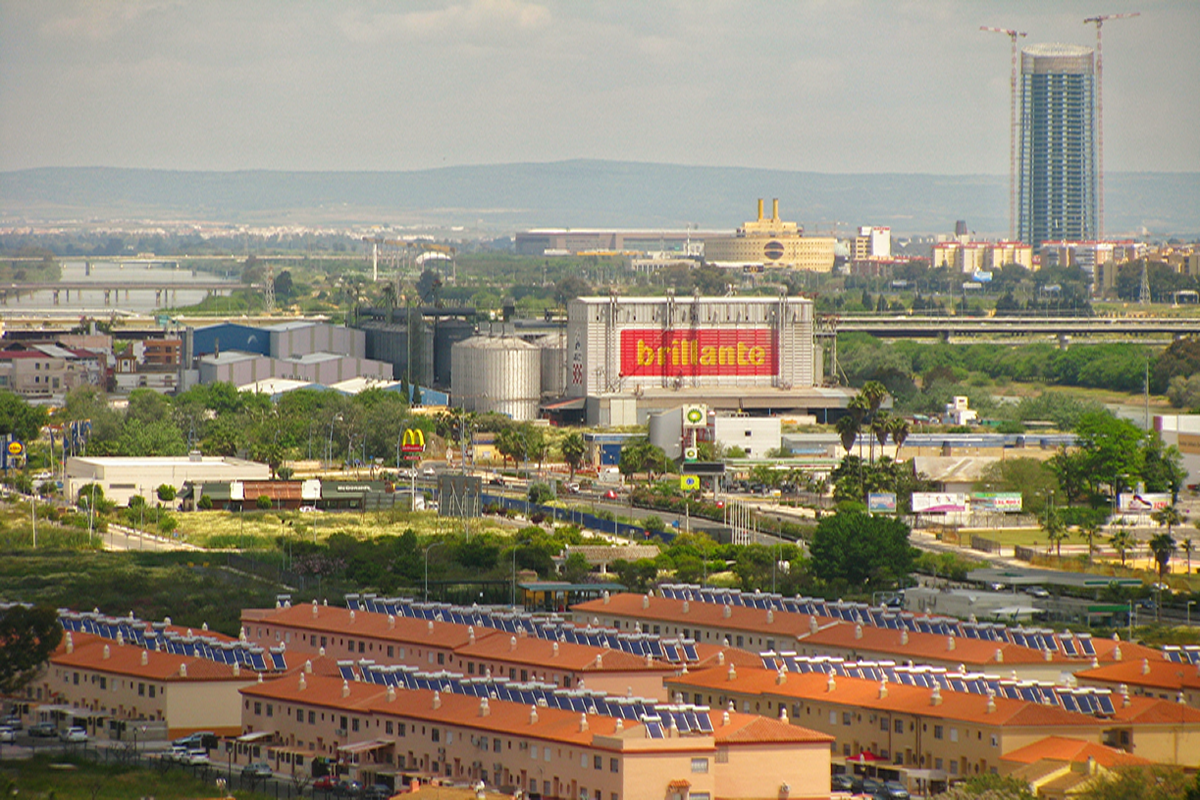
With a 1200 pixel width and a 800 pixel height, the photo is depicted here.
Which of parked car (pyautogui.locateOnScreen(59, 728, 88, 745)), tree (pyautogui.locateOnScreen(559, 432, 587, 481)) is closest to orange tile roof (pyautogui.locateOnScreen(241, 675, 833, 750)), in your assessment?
parked car (pyautogui.locateOnScreen(59, 728, 88, 745))

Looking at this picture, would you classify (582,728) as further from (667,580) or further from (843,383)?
(843,383)

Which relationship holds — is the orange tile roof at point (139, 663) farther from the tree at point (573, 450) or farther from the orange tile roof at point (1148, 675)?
the tree at point (573, 450)

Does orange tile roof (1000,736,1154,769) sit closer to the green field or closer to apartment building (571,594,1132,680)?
apartment building (571,594,1132,680)

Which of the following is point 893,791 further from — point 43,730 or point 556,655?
point 43,730

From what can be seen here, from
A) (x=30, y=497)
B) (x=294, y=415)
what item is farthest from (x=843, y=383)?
(x=30, y=497)

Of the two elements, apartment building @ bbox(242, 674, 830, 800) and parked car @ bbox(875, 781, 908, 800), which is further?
parked car @ bbox(875, 781, 908, 800)

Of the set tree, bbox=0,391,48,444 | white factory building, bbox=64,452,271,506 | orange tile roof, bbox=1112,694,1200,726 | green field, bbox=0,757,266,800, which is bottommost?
green field, bbox=0,757,266,800

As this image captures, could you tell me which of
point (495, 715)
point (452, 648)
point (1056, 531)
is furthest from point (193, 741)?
point (1056, 531)
